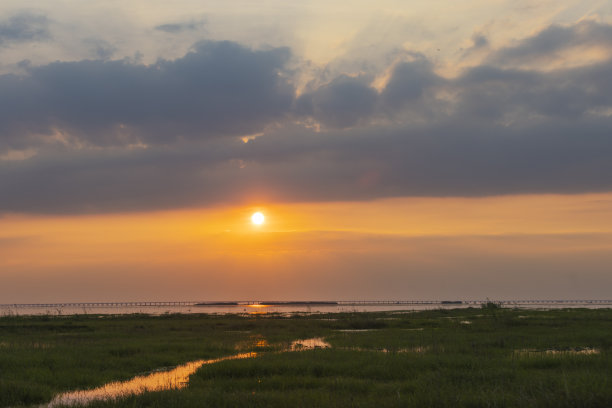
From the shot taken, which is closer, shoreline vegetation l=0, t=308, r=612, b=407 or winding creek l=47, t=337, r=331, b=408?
shoreline vegetation l=0, t=308, r=612, b=407

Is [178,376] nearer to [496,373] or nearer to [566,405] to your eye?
[496,373]

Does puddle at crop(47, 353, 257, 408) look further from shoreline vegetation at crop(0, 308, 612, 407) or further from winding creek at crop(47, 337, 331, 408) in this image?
shoreline vegetation at crop(0, 308, 612, 407)

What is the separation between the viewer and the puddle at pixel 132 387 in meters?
14.3

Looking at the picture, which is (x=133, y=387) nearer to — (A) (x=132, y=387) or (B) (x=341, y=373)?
(A) (x=132, y=387)

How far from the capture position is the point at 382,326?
138ft

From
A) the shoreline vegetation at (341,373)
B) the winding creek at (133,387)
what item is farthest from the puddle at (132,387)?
the shoreline vegetation at (341,373)

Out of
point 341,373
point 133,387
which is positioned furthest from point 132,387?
point 341,373

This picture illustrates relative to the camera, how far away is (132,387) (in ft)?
54.7

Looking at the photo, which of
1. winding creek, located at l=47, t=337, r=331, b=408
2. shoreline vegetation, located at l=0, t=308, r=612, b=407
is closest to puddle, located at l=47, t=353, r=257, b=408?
winding creek, located at l=47, t=337, r=331, b=408

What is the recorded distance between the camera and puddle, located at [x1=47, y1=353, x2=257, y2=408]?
1433 centimetres

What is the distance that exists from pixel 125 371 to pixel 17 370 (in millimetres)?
3581

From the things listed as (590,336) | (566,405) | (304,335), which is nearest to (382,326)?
(304,335)

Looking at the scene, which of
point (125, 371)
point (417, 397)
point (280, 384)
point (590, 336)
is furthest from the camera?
point (590, 336)

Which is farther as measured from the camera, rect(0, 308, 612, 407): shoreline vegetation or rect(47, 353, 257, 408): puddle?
rect(47, 353, 257, 408): puddle
